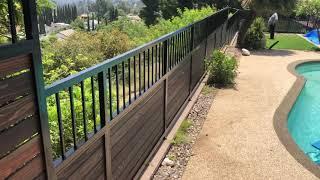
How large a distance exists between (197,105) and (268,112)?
4.31 feet

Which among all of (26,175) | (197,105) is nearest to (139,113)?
(26,175)

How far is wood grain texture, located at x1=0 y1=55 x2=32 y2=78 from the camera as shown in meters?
1.53

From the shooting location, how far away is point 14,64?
159 centimetres

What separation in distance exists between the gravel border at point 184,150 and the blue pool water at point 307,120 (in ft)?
6.04

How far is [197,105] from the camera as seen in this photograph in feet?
21.1

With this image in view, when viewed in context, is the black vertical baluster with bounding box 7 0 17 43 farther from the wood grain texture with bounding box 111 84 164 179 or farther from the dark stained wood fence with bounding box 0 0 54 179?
the wood grain texture with bounding box 111 84 164 179

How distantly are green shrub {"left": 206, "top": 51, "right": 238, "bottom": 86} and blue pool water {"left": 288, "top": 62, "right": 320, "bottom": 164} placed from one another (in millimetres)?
1577

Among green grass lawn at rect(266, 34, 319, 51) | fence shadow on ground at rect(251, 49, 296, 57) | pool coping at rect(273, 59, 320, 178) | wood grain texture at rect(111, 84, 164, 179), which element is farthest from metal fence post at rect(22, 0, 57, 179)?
green grass lawn at rect(266, 34, 319, 51)

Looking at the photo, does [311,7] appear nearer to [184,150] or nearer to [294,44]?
[294,44]

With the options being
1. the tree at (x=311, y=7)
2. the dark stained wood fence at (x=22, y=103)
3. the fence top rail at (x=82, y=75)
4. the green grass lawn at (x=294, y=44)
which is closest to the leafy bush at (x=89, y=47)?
the fence top rail at (x=82, y=75)

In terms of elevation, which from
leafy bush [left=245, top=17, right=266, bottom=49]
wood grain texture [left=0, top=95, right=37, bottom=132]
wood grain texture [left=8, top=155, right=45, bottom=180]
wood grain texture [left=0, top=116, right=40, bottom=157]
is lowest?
leafy bush [left=245, top=17, right=266, bottom=49]

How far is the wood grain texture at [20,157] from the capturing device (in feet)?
5.28

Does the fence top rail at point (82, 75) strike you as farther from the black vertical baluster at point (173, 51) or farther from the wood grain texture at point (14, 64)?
the black vertical baluster at point (173, 51)

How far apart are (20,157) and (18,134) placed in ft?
0.41
